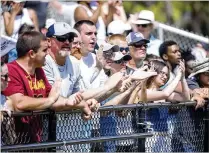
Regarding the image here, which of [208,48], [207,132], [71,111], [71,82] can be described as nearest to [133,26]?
[208,48]

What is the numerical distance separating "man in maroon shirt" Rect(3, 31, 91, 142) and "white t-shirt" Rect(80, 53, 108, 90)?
3.42 ft

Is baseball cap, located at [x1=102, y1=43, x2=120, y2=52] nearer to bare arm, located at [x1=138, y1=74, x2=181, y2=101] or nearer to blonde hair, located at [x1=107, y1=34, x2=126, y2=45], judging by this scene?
bare arm, located at [x1=138, y1=74, x2=181, y2=101]

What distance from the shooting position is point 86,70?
29.2 feet

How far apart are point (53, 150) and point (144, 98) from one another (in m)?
1.77

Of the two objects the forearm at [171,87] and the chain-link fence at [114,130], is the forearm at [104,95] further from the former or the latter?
the forearm at [171,87]

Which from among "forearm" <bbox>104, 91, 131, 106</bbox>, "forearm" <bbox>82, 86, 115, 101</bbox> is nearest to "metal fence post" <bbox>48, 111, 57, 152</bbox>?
"forearm" <bbox>82, 86, 115, 101</bbox>

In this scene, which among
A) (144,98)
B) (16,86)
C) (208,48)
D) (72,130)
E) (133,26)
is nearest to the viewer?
(16,86)

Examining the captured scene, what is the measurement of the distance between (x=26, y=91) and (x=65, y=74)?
1057 millimetres

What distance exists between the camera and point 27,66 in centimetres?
744

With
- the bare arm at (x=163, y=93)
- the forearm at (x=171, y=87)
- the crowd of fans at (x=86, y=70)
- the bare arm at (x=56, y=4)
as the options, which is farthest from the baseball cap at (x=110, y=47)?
the bare arm at (x=56, y=4)

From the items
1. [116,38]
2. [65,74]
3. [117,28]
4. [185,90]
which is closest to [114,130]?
[65,74]

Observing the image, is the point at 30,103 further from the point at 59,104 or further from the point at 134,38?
the point at 134,38

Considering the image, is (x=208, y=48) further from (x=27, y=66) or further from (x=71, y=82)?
(x=27, y=66)

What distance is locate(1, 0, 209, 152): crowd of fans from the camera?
7.29 meters
